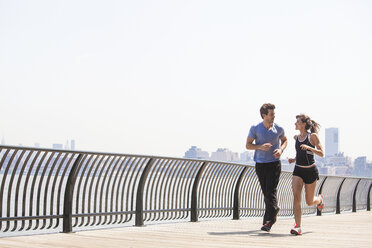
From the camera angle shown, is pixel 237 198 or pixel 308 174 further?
pixel 237 198

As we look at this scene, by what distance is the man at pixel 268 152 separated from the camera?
8.86 meters

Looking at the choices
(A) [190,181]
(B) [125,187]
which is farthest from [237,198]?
(B) [125,187]

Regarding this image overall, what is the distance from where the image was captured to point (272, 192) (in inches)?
352

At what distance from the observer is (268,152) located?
8875 mm

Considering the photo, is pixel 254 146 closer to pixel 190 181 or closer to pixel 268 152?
pixel 268 152

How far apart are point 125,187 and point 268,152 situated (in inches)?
154

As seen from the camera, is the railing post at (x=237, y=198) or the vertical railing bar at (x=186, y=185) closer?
the vertical railing bar at (x=186, y=185)

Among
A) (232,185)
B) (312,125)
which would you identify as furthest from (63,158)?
(232,185)

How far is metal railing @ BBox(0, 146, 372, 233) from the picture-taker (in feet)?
24.2

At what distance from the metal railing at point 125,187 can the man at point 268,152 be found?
1.61 metres

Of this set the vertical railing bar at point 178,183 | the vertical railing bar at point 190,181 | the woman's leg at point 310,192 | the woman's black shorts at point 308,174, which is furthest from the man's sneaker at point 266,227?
the vertical railing bar at point 190,181

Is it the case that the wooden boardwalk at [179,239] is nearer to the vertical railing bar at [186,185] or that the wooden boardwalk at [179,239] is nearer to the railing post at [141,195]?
the railing post at [141,195]

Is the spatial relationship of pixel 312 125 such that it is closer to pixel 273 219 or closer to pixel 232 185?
pixel 273 219

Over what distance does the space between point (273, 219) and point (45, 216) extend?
3.43 meters
